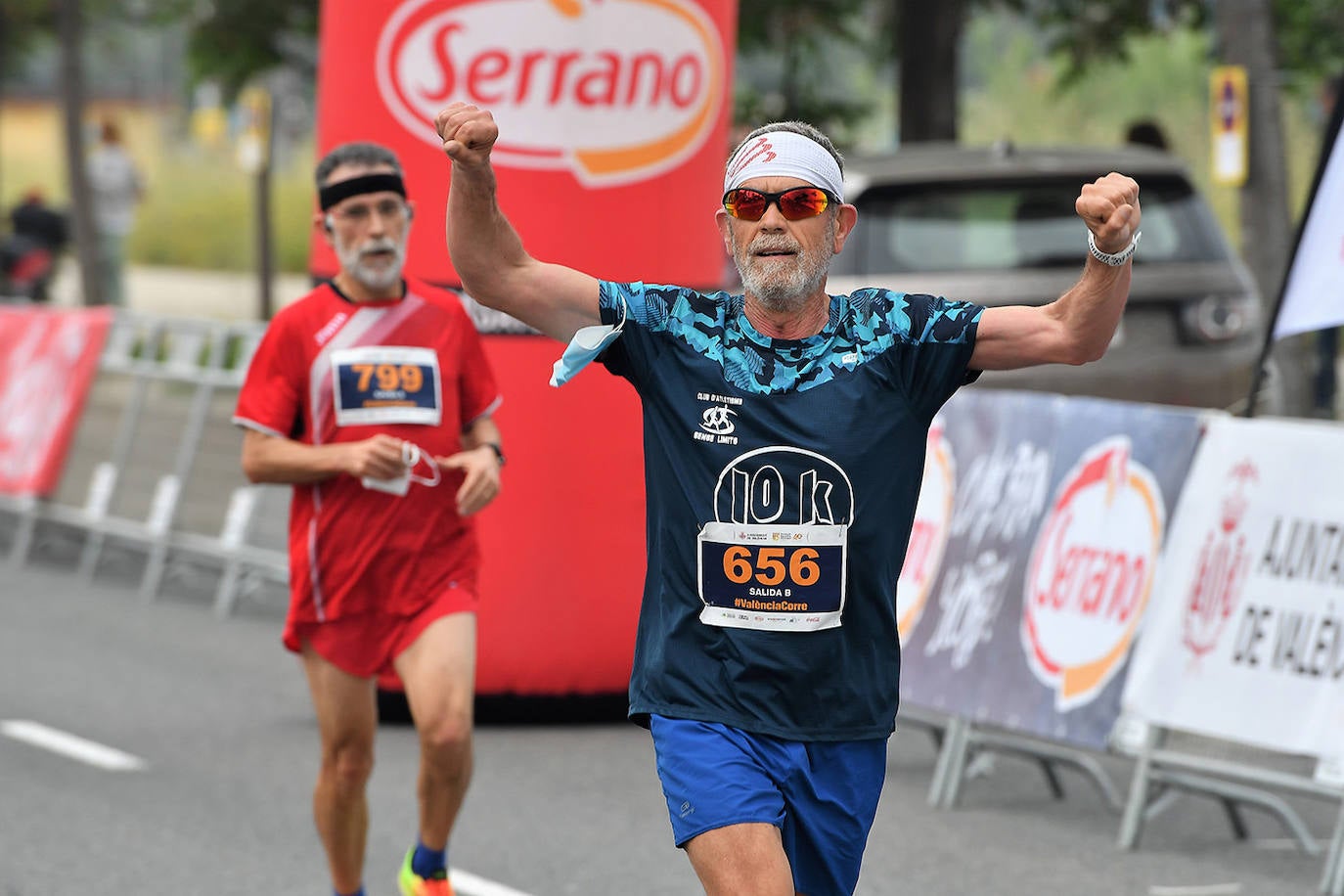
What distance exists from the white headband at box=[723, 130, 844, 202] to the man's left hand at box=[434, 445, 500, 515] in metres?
2.00

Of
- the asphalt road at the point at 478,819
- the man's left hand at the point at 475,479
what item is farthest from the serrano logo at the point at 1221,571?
the man's left hand at the point at 475,479

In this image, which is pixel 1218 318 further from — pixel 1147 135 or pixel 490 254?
pixel 490 254

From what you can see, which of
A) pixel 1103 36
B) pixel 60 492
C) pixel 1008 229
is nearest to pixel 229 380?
pixel 60 492

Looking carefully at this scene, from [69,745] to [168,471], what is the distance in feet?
13.7

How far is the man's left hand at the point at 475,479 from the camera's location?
629 cm

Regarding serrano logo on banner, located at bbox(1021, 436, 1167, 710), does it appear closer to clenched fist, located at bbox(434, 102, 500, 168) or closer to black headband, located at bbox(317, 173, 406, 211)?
black headband, located at bbox(317, 173, 406, 211)

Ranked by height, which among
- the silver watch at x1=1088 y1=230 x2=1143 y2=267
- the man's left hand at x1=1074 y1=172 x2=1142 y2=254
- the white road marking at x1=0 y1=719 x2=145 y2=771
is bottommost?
the white road marking at x1=0 y1=719 x2=145 y2=771

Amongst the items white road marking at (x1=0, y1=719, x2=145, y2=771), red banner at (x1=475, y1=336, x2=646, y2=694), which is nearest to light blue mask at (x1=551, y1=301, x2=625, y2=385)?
red banner at (x1=475, y1=336, x2=646, y2=694)

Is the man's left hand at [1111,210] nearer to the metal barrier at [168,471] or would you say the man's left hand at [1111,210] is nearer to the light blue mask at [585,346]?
the light blue mask at [585,346]

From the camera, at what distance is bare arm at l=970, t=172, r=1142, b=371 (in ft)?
13.5

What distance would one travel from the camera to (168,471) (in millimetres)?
12820

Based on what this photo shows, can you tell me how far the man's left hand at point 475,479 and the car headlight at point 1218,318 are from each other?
17.4 ft

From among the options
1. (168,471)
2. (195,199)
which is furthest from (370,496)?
(195,199)

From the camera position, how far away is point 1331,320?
23.4ft
